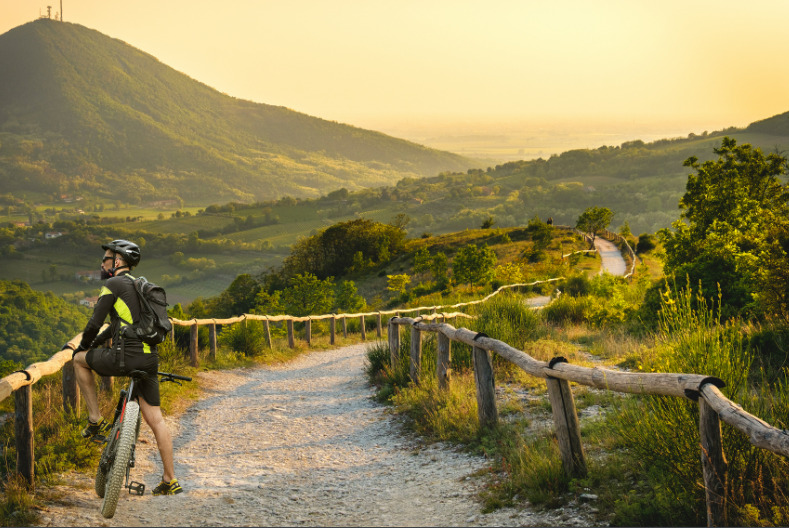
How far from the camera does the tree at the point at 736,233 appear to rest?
979 cm

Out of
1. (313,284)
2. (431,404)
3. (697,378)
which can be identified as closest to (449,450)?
(431,404)

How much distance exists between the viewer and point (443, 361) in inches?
302

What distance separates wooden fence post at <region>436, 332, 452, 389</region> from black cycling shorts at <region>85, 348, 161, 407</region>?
3.66 meters

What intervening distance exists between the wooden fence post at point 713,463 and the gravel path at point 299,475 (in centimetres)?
85

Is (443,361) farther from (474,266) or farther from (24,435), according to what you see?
(474,266)

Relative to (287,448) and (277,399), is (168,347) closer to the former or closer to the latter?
(277,399)

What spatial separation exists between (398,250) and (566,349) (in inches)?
2967

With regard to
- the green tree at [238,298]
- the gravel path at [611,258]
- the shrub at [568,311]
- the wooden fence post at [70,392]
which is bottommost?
the green tree at [238,298]

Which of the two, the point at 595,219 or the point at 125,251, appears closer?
the point at 125,251

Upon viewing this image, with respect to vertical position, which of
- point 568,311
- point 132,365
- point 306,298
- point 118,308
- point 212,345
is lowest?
point 306,298

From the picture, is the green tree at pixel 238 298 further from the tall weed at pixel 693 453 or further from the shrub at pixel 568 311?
the tall weed at pixel 693 453

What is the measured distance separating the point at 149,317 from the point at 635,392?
362 centimetres

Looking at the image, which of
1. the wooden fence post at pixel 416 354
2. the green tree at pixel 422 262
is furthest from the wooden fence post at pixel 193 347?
the green tree at pixel 422 262

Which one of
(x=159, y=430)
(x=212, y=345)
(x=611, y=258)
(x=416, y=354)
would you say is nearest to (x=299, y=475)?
(x=159, y=430)
